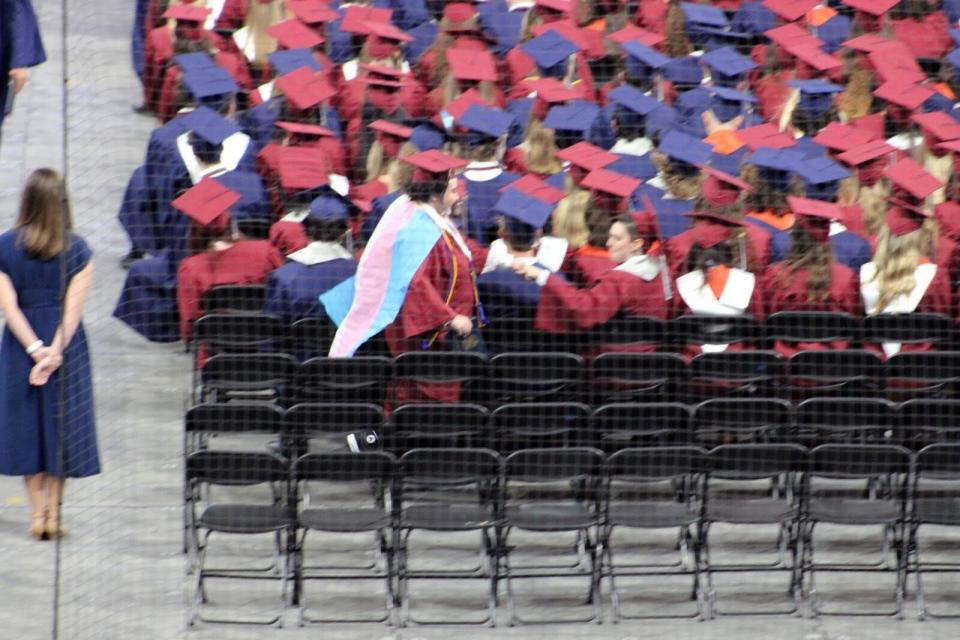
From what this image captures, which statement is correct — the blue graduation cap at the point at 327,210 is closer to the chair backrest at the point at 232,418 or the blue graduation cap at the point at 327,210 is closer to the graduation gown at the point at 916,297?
the chair backrest at the point at 232,418

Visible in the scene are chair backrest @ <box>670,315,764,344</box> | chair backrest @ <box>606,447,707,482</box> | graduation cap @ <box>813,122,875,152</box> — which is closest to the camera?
chair backrest @ <box>606,447,707,482</box>

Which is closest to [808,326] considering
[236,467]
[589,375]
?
[589,375]

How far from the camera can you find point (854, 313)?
8.09 metres

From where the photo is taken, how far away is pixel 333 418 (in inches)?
284

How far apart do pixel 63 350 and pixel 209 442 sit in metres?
1.49

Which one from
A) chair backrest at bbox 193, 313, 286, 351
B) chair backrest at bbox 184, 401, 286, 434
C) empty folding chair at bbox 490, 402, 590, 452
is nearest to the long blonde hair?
empty folding chair at bbox 490, 402, 590, 452

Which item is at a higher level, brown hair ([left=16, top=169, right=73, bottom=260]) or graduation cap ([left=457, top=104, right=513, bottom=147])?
brown hair ([left=16, top=169, right=73, bottom=260])

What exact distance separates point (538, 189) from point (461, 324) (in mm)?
1022

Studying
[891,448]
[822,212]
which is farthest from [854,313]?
[891,448]

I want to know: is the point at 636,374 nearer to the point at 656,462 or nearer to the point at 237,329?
the point at 656,462

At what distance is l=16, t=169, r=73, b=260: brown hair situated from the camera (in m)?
6.65

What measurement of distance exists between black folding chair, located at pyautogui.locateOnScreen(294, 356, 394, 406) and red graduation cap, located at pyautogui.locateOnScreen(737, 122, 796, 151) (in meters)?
2.72

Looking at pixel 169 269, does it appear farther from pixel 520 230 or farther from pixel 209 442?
pixel 520 230

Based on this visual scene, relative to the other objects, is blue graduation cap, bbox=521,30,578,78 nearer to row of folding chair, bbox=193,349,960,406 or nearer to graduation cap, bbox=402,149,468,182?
graduation cap, bbox=402,149,468,182
